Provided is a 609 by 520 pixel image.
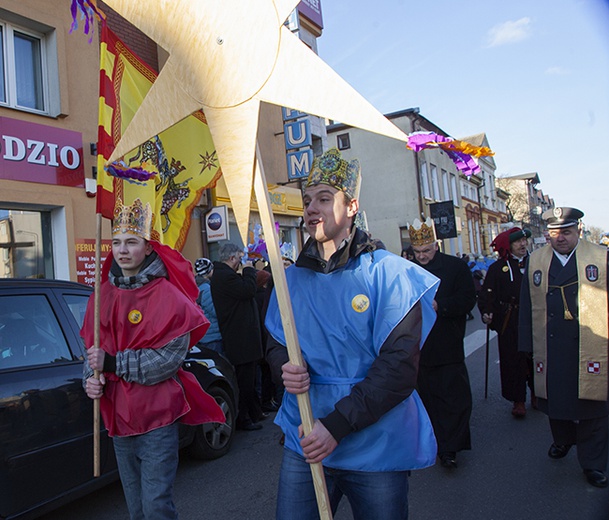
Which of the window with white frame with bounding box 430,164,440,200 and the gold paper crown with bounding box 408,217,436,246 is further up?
the window with white frame with bounding box 430,164,440,200

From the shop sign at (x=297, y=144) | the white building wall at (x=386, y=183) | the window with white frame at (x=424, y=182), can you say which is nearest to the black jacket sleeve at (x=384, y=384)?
the shop sign at (x=297, y=144)

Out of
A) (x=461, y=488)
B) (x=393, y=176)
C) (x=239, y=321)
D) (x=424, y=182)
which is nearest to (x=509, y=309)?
(x=461, y=488)

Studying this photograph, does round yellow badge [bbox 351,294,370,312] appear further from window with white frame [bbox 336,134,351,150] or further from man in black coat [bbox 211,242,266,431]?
window with white frame [bbox 336,134,351,150]

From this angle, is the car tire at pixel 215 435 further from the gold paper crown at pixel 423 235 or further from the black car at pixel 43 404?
the gold paper crown at pixel 423 235

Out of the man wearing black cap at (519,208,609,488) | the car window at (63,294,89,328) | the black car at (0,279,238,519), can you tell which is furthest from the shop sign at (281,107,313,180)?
the black car at (0,279,238,519)

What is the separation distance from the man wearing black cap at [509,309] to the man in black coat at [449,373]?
149 cm

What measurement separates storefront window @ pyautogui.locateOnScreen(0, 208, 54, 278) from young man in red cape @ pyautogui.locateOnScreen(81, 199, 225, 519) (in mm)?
6066

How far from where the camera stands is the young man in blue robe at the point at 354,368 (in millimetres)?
1848

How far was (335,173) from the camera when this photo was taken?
7.05 ft

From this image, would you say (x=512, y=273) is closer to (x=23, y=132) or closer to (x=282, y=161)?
(x=23, y=132)

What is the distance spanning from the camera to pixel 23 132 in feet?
25.6

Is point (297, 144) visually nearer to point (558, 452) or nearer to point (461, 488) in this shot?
point (558, 452)

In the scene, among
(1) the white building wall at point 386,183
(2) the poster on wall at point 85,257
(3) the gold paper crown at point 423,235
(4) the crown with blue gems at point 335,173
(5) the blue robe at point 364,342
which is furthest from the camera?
(1) the white building wall at point 386,183

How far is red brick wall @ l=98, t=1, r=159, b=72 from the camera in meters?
9.35
